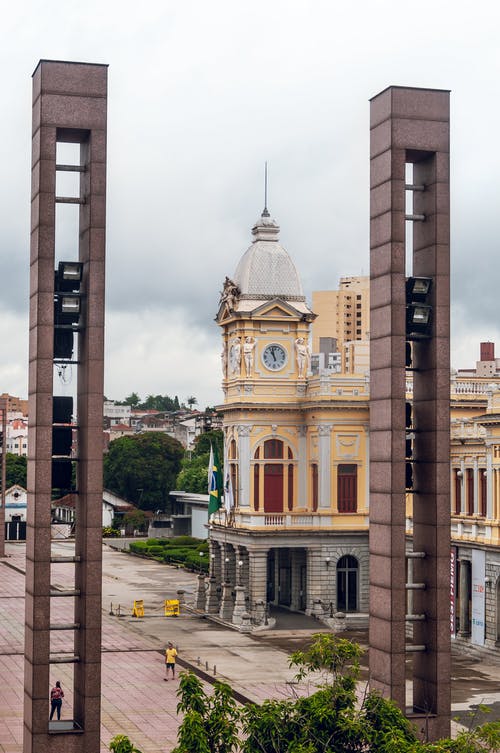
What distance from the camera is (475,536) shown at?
2416 inches

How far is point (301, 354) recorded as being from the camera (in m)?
73.6

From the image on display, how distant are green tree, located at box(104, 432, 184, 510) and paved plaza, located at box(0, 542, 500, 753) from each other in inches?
2322

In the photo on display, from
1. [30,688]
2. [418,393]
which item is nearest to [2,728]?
[30,688]

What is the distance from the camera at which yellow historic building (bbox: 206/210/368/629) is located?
7156cm

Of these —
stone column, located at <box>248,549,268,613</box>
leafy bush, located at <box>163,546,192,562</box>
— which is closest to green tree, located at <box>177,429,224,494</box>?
leafy bush, located at <box>163,546,192,562</box>

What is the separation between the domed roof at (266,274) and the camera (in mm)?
72688

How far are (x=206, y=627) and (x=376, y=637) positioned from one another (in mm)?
37865

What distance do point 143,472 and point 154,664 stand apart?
8956 cm

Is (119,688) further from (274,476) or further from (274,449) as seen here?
(274,449)

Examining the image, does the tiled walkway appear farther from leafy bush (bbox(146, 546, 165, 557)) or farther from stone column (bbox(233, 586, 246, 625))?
leafy bush (bbox(146, 546, 165, 557))

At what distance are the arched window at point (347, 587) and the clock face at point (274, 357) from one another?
34.4 ft

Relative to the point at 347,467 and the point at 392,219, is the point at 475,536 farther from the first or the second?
the point at 392,219

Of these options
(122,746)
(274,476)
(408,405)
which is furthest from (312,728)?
(274,476)

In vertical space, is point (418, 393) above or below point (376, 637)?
above
